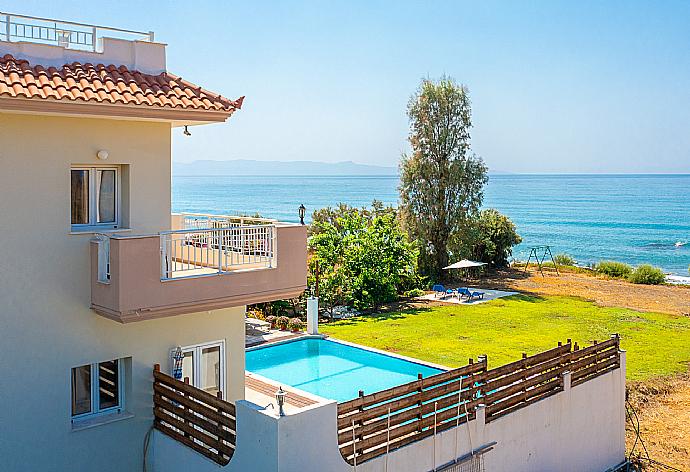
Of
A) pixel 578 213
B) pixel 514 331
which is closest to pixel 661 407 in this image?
pixel 514 331

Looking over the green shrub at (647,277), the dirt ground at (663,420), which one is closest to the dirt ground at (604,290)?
the green shrub at (647,277)

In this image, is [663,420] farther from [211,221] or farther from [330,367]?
[211,221]

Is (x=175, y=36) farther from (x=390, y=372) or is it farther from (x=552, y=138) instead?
(x=552, y=138)

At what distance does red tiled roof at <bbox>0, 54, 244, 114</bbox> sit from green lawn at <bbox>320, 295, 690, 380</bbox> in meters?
12.4

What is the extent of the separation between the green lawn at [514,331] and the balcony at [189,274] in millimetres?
10250

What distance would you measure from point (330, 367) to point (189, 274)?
10.0 meters

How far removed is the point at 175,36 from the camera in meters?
55.7

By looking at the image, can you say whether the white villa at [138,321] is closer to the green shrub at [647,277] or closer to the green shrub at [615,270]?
the green shrub at [647,277]

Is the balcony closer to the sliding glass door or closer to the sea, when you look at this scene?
the sliding glass door

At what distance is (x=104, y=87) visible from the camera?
10.6 metres

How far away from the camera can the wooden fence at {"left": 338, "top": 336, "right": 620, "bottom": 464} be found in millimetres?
10148

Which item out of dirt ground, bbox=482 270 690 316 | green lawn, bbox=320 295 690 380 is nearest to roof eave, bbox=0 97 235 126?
green lawn, bbox=320 295 690 380

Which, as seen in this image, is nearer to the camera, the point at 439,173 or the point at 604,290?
the point at 604,290

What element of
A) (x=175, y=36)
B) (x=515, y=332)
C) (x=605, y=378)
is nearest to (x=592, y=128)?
(x=175, y=36)
